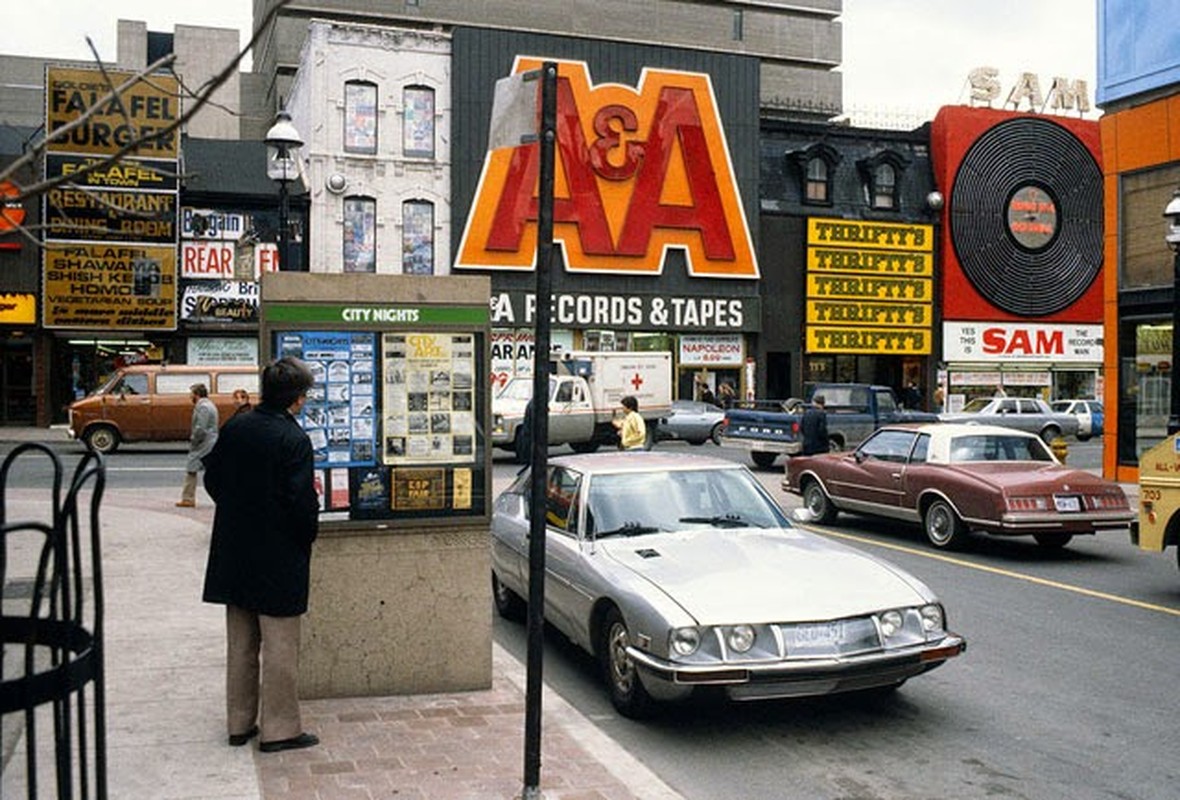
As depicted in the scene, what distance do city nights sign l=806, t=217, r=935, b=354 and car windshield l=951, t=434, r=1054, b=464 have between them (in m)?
27.2

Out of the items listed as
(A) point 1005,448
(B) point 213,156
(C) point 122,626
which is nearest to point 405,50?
(B) point 213,156

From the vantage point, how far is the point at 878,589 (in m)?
6.43

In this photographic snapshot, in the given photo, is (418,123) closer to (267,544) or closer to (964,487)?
(964,487)

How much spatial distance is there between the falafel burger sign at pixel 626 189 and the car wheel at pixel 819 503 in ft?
71.5

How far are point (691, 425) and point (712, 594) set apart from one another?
2547cm

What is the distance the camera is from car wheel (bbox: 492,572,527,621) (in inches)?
358

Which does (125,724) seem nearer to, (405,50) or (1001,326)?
(405,50)

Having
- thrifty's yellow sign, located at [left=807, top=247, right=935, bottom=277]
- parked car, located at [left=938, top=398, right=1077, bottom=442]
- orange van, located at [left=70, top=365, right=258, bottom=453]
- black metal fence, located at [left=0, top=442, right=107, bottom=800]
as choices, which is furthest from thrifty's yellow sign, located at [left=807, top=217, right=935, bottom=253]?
black metal fence, located at [left=0, top=442, right=107, bottom=800]

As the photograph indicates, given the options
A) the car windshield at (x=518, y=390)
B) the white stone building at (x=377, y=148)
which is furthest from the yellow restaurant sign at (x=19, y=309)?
the car windshield at (x=518, y=390)

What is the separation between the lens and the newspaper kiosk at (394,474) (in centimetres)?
644

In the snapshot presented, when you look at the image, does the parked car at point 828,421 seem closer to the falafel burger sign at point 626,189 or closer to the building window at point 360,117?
the falafel burger sign at point 626,189

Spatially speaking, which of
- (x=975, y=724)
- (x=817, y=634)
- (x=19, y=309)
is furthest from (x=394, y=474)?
(x=19, y=309)

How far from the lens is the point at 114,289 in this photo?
33562mm

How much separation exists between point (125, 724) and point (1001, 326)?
41.1 m
